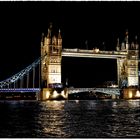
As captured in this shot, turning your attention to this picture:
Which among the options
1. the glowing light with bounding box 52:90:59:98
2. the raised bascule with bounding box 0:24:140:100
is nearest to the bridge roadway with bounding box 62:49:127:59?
the raised bascule with bounding box 0:24:140:100

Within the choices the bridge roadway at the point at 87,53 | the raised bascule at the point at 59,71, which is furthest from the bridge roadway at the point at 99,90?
the bridge roadway at the point at 87,53

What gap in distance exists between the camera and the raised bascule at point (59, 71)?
48875 mm

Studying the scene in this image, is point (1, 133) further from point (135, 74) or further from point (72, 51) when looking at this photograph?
point (135, 74)

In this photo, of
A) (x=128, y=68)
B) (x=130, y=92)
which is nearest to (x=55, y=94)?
(x=130, y=92)

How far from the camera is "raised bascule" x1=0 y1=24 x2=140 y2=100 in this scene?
4888 cm

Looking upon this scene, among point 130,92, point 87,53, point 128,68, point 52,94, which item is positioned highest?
point 87,53

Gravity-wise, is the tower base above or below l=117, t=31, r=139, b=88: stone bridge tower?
below

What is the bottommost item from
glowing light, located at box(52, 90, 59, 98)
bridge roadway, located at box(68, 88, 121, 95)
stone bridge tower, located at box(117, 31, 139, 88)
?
glowing light, located at box(52, 90, 59, 98)

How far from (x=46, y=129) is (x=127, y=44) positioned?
163 feet

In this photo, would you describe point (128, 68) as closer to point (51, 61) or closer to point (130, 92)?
point (130, 92)

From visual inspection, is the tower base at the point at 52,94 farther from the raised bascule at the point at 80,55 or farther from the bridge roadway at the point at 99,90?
the bridge roadway at the point at 99,90

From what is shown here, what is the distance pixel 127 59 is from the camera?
59.4 meters

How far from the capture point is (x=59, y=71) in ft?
173

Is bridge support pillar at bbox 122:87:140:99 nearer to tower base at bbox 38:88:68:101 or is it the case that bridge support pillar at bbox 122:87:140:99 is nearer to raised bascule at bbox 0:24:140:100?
raised bascule at bbox 0:24:140:100
